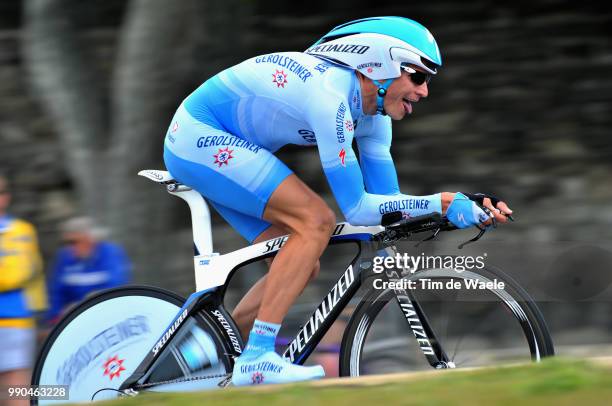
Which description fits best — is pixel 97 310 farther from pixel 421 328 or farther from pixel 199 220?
pixel 421 328

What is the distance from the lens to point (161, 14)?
34.4 feet

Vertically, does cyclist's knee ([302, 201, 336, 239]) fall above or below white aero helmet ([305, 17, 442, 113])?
below

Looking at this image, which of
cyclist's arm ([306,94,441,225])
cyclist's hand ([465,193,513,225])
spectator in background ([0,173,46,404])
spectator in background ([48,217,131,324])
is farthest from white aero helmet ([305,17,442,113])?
spectator in background ([48,217,131,324])

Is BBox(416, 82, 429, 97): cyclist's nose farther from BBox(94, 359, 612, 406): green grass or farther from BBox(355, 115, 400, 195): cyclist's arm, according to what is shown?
BBox(94, 359, 612, 406): green grass

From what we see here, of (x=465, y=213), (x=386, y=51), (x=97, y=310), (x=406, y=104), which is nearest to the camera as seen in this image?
(x=465, y=213)

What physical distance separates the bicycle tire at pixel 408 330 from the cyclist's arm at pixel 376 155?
53cm

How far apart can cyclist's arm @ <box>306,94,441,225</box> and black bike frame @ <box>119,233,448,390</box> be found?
0.26 metres

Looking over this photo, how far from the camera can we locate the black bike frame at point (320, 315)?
5176mm

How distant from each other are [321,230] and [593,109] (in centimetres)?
895

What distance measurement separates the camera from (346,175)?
16.3ft

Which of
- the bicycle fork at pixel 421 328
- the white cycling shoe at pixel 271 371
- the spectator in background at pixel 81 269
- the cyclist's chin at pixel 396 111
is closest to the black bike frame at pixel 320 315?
the bicycle fork at pixel 421 328

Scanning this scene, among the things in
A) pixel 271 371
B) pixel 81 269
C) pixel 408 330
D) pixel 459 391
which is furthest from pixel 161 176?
pixel 81 269

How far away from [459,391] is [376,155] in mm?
1543

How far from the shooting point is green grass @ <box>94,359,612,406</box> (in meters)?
4.09
